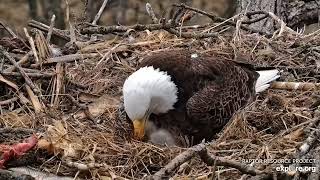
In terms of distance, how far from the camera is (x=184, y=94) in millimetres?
4449

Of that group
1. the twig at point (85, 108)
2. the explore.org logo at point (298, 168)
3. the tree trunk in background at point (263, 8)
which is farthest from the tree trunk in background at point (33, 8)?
the explore.org logo at point (298, 168)

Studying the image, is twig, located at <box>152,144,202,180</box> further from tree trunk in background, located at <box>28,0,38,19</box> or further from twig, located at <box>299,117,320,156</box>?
tree trunk in background, located at <box>28,0,38,19</box>

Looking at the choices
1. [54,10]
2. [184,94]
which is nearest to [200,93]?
[184,94]

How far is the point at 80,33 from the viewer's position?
590 cm

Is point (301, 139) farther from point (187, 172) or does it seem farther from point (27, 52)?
point (27, 52)

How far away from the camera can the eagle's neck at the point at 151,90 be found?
417 cm

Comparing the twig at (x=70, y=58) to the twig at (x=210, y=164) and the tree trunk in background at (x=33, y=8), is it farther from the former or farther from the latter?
the tree trunk in background at (x=33, y=8)

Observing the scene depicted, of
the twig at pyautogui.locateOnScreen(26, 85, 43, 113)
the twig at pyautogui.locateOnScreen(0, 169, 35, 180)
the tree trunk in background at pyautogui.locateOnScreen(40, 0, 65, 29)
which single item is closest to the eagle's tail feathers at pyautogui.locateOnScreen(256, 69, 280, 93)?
the twig at pyautogui.locateOnScreen(26, 85, 43, 113)

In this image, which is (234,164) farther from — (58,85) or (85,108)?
(58,85)

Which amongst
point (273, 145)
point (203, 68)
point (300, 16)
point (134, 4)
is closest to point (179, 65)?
point (203, 68)

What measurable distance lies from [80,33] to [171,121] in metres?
1.77

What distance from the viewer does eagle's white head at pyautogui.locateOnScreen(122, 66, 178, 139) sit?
4176mm

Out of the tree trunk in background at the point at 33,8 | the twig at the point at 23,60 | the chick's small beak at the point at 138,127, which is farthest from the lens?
the tree trunk in background at the point at 33,8

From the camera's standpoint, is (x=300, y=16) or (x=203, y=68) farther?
(x=300, y=16)
